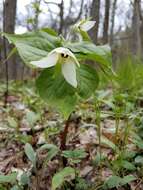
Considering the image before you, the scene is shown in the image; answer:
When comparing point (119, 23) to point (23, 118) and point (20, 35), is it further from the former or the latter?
point (20, 35)

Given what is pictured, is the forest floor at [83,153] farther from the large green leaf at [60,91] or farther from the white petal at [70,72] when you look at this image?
the white petal at [70,72]

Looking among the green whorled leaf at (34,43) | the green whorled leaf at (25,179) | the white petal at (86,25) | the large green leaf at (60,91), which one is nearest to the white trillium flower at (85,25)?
the white petal at (86,25)

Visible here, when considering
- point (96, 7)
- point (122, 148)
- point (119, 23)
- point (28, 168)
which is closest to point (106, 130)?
point (122, 148)

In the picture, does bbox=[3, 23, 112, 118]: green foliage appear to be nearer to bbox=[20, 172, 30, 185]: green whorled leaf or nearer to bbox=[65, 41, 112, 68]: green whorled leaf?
bbox=[65, 41, 112, 68]: green whorled leaf

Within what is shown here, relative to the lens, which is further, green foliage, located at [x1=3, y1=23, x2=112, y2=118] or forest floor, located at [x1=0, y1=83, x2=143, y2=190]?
forest floor, located at [x1=0, y1=83, x2=143, y2=190]

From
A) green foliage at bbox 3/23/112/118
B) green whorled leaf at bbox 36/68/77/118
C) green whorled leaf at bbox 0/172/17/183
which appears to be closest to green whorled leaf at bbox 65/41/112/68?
green foliage at bbox 3/23/112/118

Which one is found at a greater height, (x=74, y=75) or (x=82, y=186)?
(x=74, y=75)
